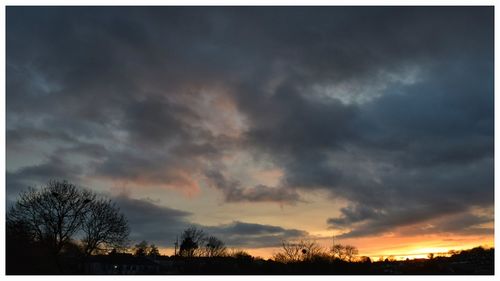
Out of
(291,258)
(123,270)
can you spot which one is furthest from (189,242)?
(123,270)

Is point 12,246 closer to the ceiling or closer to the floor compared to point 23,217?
closer to the floor

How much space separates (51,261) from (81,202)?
14.9 meters

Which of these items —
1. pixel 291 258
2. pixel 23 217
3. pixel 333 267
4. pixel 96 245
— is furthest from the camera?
pixel 291 258

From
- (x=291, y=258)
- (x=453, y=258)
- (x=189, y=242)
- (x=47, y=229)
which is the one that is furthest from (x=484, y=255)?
(x=47, y=229)

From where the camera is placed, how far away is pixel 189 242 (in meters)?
152

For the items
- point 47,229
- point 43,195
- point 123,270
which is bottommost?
point 123,270

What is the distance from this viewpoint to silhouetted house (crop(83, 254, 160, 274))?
91.7 meters

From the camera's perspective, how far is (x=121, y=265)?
10156 cm

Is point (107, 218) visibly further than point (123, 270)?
No

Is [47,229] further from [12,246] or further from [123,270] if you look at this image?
[123,270]

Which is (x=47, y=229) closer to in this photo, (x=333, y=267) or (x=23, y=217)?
(x=23, y=217)

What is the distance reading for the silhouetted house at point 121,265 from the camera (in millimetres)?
91688

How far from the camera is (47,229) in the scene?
7238cm

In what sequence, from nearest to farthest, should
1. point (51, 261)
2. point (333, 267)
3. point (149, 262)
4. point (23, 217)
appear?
point (51, 261) → point (23, 217) → point (333, 267) → point (149, 262)
